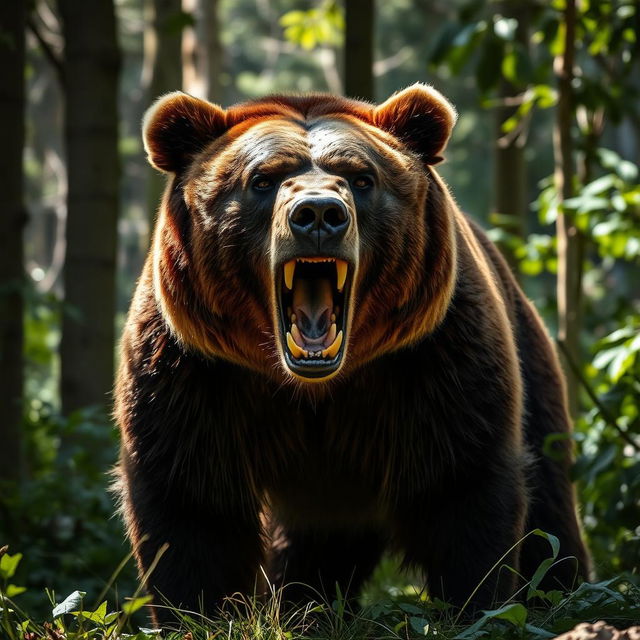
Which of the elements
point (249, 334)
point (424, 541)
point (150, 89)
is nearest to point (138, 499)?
point (249, 334)

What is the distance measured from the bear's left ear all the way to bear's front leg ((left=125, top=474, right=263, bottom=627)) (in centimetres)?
161

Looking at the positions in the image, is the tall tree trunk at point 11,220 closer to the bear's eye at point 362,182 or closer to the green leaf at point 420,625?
the bear's eye at point 362,182

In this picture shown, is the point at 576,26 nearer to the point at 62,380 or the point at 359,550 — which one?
the point at 359,550

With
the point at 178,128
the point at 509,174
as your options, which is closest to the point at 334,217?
the point at 178,128

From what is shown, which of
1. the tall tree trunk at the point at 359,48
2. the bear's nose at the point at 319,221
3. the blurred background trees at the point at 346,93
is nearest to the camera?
the bear's nose at the point at 319,221

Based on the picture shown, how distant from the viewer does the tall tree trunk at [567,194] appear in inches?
268

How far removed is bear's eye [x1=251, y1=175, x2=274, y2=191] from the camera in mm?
4025

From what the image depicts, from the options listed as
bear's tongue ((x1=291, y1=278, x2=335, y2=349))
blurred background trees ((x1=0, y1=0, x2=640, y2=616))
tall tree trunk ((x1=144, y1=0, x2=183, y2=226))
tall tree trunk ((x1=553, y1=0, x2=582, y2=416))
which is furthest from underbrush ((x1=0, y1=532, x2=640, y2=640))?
tall tree trunk ((x1=144, y1=0, x2=183, y2=226))

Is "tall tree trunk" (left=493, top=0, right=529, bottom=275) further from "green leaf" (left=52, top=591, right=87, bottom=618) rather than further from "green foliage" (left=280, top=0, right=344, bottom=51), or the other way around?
"green leaf" (left=52, top=591, right=87, bottom=618)

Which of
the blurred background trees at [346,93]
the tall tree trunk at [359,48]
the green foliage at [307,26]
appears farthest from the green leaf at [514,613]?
the green foliage at [307,26]

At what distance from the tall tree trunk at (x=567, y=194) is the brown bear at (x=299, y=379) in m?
2.49

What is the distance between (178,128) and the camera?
14.4 ft

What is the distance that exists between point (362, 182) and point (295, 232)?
49 cm

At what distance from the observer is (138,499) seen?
169 inches
